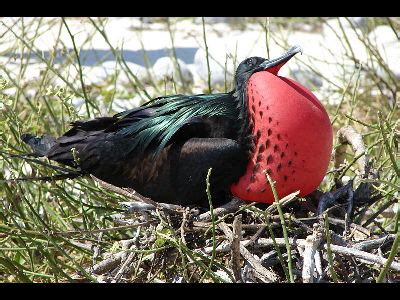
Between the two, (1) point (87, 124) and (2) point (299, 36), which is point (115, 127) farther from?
(2) point (299, 36)

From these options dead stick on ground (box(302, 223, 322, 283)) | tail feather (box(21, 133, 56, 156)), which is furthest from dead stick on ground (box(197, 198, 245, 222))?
tail feather (box(21, 133, 56, 156))

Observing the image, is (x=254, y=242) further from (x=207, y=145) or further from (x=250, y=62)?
(x=250, y=62)

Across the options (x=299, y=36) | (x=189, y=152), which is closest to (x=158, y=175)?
(x=189, y=152)

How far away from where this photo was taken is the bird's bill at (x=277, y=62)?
1868 mm

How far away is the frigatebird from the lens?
6.07ft

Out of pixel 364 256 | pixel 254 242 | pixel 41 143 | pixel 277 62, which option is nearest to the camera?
pixel 364 256

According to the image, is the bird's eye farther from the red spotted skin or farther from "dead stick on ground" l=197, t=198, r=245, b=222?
"dead stick on ground" l=197, t=198, r=245, b=222

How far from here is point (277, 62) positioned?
75.3 inches

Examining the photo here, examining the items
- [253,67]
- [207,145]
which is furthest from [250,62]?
[207,145]

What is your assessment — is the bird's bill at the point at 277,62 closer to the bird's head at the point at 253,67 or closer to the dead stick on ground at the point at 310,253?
the bird's head at the point at 253,67

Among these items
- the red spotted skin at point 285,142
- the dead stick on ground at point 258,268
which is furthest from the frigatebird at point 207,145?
the dead stick on ground at point 258,268

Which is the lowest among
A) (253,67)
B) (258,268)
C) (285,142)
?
(258,268)

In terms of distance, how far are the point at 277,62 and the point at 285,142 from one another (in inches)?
7.6
